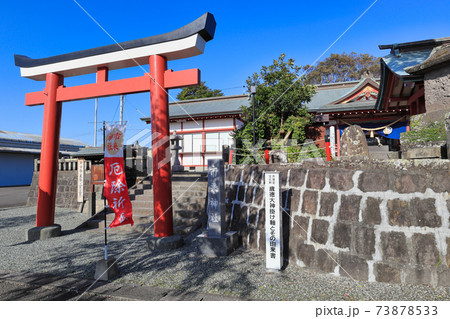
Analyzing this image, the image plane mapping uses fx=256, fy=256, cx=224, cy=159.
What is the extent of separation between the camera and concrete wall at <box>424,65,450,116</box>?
480cm

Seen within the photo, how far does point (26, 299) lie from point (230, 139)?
13.8 meters

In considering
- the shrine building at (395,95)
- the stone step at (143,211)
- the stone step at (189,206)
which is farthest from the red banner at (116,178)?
the shrine building at (395,95)

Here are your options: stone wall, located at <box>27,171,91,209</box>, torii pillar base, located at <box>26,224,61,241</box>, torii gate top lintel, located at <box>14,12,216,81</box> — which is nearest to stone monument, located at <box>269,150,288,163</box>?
torii gate top lintel, located at <box>14,12,216,81</box>

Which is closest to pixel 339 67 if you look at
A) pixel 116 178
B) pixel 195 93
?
pixel 195 93

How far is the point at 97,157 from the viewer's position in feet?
54.9

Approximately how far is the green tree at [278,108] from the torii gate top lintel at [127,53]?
8.20 m

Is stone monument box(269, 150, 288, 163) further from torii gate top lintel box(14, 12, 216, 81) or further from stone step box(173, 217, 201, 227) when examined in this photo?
torii gate top lintel box(14, 12, 216, 81)

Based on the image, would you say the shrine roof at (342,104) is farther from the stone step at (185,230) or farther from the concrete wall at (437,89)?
the stone step at (185,230)

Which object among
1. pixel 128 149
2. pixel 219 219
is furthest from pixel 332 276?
pixel 128 149

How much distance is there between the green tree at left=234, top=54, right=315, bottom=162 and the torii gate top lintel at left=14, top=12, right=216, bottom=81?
8200mm

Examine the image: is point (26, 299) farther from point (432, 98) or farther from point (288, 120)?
point (288, 120)

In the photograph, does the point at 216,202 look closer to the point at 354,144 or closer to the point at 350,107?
the point at 354,144

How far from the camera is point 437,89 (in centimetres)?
496

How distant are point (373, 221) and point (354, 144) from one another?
4.73 ft
